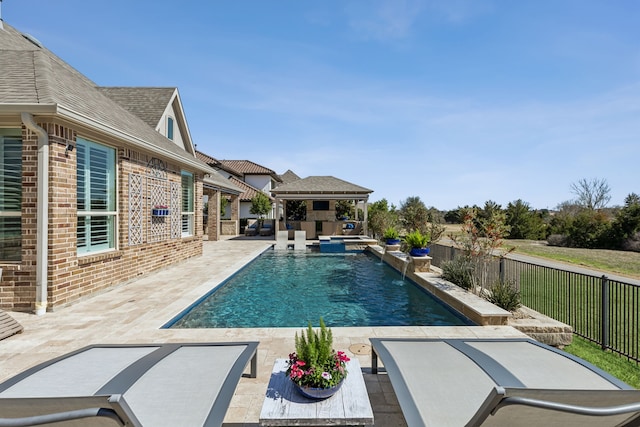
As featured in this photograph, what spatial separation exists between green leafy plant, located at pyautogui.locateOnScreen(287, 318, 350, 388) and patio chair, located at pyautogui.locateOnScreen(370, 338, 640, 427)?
0.48 metres

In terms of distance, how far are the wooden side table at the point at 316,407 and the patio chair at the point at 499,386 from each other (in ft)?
1.01

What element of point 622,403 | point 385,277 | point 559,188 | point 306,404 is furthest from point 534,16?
point 559,188

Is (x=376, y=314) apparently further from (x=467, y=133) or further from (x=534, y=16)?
(x=467, y=133)

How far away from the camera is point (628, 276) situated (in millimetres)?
12062

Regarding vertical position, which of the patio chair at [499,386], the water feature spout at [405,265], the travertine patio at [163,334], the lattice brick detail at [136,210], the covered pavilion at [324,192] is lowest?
the travertine patio at [163,334]

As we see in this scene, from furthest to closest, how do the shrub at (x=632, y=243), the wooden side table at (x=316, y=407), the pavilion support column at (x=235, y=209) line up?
the pavilion support column at (x=235, y=209)
the shrub at (x=632, y=243)
the wooden side table at (x=316, y=407)

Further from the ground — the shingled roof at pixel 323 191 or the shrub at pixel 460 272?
the shingled roof at pixel 323 191

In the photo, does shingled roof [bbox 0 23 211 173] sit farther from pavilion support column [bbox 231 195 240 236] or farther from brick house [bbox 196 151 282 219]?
brick house [bbox 196 151 282 219]

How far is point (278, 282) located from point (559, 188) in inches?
2241

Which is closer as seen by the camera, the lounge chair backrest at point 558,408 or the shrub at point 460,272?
the lounge chair backrest at point 558,408

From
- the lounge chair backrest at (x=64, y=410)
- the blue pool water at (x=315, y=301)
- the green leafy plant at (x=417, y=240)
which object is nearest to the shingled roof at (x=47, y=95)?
the blue pool water at (x=315, y=301)

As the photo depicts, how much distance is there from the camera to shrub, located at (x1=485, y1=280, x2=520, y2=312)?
19.6ft

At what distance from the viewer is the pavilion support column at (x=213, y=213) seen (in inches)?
791

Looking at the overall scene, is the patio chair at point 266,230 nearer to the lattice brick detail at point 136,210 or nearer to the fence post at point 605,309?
the lattice brick detail at point 136,210
